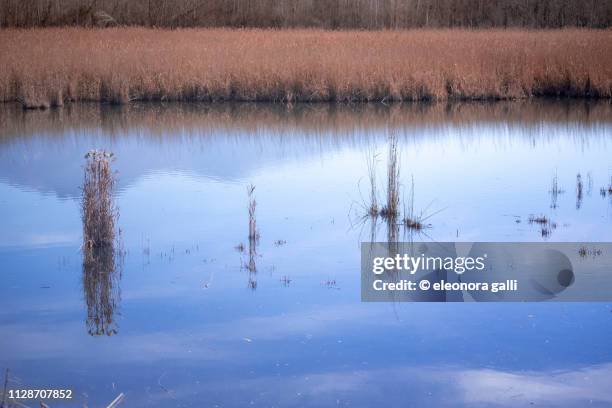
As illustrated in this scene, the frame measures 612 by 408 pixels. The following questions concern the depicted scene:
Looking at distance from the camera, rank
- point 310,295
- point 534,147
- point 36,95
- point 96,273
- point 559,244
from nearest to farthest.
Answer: point 310,295 < point 96,273 < point 559,244 < point 534,147 < point 36,95

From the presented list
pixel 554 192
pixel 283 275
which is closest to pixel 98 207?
pixel 283 275

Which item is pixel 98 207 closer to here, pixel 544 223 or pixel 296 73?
pixel 544 223

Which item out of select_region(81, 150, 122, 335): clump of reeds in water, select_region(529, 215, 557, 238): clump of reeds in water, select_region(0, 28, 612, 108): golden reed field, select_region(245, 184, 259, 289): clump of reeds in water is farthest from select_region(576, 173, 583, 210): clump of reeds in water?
select_region(0, 28, 612, 108): golden reed field

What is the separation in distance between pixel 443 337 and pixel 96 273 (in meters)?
1.91

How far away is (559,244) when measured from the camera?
16.9ft

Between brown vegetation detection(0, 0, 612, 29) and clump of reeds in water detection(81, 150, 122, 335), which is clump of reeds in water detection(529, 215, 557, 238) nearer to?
clump of reeds in water detection(81, 150, 122, 335)

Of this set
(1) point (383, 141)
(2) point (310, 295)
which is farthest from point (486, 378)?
(1) point (383, 141)

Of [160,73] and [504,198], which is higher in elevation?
[160,73]

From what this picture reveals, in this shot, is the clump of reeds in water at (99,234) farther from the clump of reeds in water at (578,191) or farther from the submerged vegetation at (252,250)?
the clump of reeds in water at (578,191)

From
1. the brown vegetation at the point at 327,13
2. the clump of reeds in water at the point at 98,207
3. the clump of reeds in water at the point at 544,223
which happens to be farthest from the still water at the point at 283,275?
the brown vegetation at the point at 327,13

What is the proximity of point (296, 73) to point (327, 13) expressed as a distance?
9.93 m

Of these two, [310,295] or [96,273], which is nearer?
[310,295]

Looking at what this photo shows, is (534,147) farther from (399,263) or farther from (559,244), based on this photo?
(399,263)

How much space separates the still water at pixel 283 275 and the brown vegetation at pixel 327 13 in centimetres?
1194
